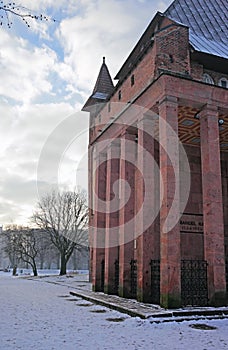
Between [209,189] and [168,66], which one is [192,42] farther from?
[209,189]

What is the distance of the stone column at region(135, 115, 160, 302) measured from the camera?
38.7 feet

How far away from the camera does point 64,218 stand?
39781 millimetres

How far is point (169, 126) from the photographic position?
11.1 m

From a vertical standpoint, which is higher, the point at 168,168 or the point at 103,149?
the point at 103,149

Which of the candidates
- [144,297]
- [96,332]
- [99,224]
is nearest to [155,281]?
[144,297]

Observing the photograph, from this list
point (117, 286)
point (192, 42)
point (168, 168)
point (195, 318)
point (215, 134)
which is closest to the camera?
point (195, 318)

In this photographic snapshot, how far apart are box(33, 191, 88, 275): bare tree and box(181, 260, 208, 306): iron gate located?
2787 cm

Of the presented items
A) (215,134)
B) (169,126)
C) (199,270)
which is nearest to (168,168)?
(169,126)

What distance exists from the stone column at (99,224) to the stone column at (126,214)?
2610 millimetres

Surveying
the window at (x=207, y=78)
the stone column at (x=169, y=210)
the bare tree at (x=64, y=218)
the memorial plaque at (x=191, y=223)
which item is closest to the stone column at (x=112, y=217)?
the memorial plaque at (x=191, y=223)

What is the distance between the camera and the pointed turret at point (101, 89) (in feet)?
76.5

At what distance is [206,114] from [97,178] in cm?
718

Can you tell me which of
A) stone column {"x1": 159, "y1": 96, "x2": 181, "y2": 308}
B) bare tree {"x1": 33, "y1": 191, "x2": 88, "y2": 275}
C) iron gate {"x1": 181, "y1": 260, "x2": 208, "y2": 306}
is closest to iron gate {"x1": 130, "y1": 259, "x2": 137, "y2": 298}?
iron gate {"x1": 181, "y1": 260, "x2": 208, "y2": 306}

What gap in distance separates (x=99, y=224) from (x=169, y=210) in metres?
6.72
